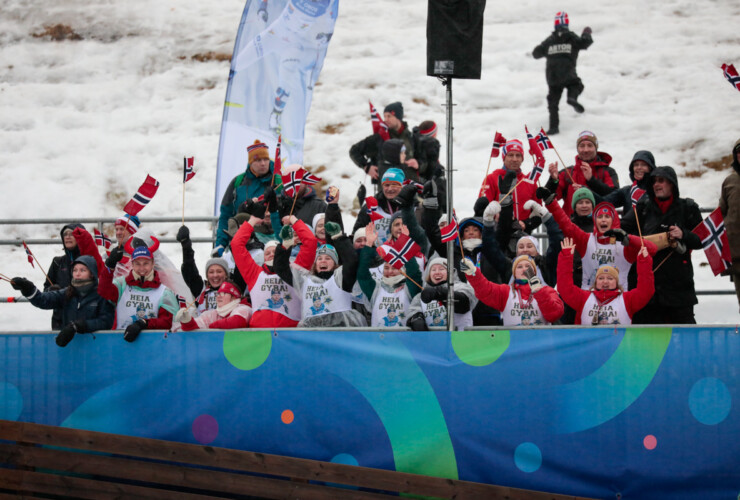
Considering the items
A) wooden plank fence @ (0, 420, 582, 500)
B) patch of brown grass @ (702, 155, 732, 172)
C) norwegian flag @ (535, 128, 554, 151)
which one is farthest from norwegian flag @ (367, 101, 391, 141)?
patch of brown grass @ (702, 155, 732, 172)

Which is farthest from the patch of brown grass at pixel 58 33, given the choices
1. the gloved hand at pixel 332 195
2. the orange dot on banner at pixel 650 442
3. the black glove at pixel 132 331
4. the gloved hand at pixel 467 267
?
the orange dot on banner at pixel 650 442

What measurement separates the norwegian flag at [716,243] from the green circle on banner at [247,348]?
3383 mm

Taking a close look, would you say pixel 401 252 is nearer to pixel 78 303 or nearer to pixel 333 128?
pixel 78 303

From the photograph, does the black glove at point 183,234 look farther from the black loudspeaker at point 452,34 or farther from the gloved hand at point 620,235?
the gloved hand at point 620,235

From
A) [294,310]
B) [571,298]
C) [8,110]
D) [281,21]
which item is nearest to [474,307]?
[571,298]

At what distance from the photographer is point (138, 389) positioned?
692cm

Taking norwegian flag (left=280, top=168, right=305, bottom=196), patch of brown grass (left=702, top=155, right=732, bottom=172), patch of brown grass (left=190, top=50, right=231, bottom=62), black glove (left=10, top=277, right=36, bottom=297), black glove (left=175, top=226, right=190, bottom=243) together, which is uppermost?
patch of brown grass (left=190, top=50, right=231, bottom=62)

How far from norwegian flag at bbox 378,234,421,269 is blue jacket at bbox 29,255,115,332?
2.34 meters

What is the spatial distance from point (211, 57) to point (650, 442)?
1744 centimetres

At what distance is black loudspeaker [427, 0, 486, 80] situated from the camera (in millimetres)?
6426

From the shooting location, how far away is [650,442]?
5953 millimetres

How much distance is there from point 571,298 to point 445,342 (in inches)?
49.3

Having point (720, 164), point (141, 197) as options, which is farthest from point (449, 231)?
point (720, 164)

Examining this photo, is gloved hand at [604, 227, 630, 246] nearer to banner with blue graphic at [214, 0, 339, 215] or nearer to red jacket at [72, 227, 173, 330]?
red jacket at [72, 227, 173, 330]
